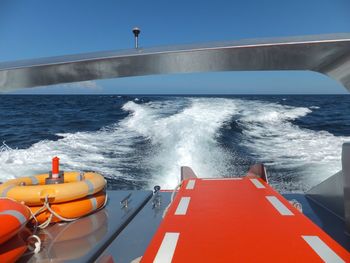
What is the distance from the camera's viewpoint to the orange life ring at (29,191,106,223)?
1677mm

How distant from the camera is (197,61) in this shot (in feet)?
3.49

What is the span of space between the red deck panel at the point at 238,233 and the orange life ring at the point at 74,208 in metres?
0.56

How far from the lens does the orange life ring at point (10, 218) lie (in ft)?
3.81

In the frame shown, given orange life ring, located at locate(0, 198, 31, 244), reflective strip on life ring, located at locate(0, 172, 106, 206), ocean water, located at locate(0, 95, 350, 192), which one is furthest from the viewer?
ocean water, located at locate(0, 95, 350, 192)

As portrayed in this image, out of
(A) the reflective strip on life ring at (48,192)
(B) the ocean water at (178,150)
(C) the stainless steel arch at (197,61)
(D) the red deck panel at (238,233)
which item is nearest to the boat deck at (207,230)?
(D) the red deck panel at (238,233)

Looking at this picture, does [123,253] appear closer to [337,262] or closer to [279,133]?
[337,262]

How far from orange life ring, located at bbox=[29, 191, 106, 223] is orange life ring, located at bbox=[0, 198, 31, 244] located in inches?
12.6

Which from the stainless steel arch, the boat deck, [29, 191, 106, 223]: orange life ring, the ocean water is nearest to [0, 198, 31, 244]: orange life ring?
the boat deck

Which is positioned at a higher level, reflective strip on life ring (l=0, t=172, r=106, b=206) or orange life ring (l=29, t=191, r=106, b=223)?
reflective strip on life ring (l=0, t=172, r=106, b=206)

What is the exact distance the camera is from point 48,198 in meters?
1.66

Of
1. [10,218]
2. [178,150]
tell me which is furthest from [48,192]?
[178,150]

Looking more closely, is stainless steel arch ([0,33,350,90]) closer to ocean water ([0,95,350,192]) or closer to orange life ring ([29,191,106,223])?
orange life ring ([29,191,106,223])

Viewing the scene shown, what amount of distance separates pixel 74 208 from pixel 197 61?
3.65 ft

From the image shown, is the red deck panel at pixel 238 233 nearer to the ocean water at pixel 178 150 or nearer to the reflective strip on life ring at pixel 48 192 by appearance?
the reflective strip on life ring at pixel 48 192
